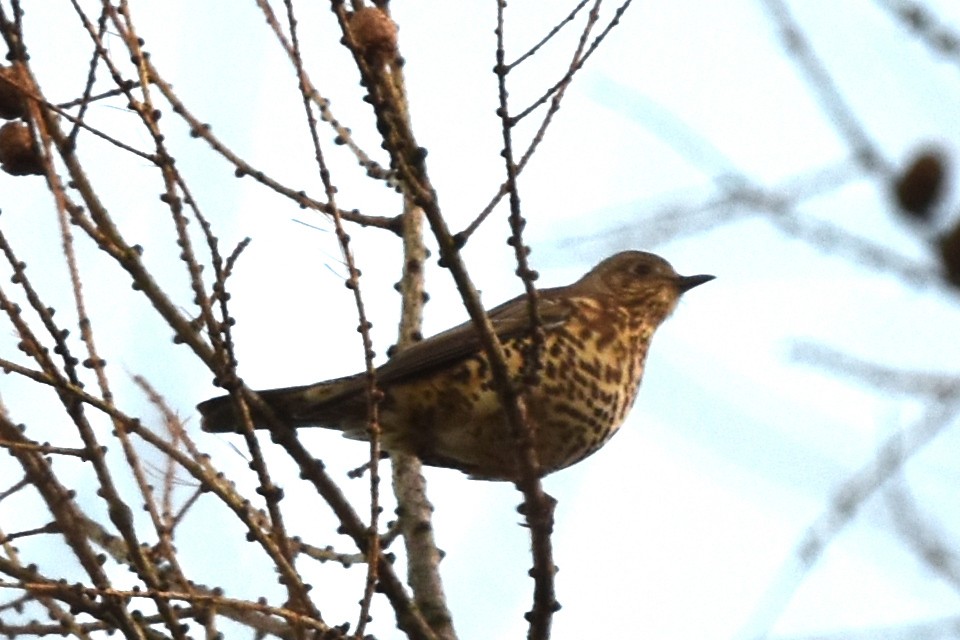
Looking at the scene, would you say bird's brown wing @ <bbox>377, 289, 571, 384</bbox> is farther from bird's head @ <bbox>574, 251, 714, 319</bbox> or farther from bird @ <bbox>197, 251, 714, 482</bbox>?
bird's head @ <bbox>574, 251, 714, 319</bbox>

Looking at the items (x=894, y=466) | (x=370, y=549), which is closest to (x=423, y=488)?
(x=370, y=549)

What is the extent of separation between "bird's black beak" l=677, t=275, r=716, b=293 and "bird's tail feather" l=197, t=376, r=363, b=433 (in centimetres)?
229

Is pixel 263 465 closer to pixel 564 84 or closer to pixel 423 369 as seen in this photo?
pixel 564 84

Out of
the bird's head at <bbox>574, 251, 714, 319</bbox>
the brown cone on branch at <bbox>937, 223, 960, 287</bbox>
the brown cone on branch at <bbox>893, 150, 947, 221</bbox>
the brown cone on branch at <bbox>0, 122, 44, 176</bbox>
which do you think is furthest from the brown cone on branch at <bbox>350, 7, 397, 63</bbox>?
the bird's head at <bbox>574, 251, 714, 319</bbox>

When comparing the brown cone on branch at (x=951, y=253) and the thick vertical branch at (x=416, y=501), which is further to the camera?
the thick vertical branch at (x=416, y=501)

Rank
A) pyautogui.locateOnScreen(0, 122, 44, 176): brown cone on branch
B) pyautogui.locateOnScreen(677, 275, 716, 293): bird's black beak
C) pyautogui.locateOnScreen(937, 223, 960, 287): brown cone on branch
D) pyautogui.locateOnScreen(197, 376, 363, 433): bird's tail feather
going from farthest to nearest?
pyautogui.locateOnScreen(677, 275, 716, 293): bird's black beak
pyautogui.locateOnScreen(197, 376, 363, 433): bird's tail feather
pyautogui.locateOnScreen(0, 122, 44, 176): brown cone on branch
pyautogui.locateOnScreen(937, 223, 960, 287): brown cone on branch

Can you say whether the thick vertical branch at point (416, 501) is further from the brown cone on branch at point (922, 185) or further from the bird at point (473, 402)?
the brown cone on branch at point (922, 185)

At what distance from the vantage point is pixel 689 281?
7.44 meters

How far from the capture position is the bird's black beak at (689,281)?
7406 millimetres

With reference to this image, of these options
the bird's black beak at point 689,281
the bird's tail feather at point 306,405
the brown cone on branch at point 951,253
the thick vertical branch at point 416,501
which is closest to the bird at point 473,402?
the bird's tail feather at point 306,405

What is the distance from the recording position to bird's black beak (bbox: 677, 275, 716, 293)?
7.41 metres

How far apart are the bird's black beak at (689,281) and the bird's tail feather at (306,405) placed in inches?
90.2

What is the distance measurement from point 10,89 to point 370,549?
5.42 feet

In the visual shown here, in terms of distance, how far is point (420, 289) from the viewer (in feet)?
19.8
